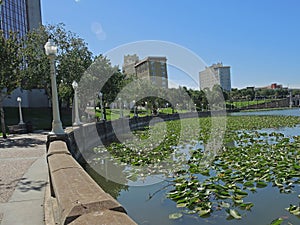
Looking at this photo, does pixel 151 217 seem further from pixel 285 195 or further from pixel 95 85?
pixel 95 85

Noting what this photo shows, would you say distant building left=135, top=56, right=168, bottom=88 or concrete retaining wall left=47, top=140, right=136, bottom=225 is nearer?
concrete retaining wall left=47, top=140, right=136, bottom=225

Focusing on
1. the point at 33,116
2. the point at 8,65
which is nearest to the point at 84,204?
the point at 8,65

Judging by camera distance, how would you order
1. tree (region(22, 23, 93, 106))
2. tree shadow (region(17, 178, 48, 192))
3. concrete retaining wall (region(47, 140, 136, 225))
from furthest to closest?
1. tree (region(22, 23, 93, 106))
2. tree shadow (region(17, 178, 48, 192))
3. concrete retaining wall (region(47, 140, 136, 225))

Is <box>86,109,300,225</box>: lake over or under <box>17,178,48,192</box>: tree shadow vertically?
under

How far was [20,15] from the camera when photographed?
5262 cm

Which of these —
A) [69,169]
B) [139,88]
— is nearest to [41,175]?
[69,169]

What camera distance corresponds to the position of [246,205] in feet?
19.6

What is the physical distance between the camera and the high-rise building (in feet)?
157

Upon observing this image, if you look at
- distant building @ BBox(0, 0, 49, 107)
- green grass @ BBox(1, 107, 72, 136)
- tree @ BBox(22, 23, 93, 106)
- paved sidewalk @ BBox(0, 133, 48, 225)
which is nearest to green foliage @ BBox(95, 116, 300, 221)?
paved sidewalk @ BBox(0, 133, 48, 225)

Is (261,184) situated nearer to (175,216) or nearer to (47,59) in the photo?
(175,216)

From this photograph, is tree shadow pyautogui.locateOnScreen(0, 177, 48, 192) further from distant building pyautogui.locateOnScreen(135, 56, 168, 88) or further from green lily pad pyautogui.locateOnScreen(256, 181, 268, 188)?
distant building pyautogui.locateOnScreen(135, 56, 168, 88)

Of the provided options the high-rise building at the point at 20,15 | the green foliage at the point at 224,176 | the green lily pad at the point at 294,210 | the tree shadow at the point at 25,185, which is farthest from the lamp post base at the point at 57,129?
the high-rise building at the point at 20,15

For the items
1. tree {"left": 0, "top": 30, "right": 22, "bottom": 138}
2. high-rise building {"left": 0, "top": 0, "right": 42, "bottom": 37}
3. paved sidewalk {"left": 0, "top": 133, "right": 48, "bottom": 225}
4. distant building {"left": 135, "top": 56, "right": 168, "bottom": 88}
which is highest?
high-rise building {"left": 0, "top": 0, "right": 42, "bottom": 37}

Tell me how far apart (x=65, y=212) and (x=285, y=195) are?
583 cm
